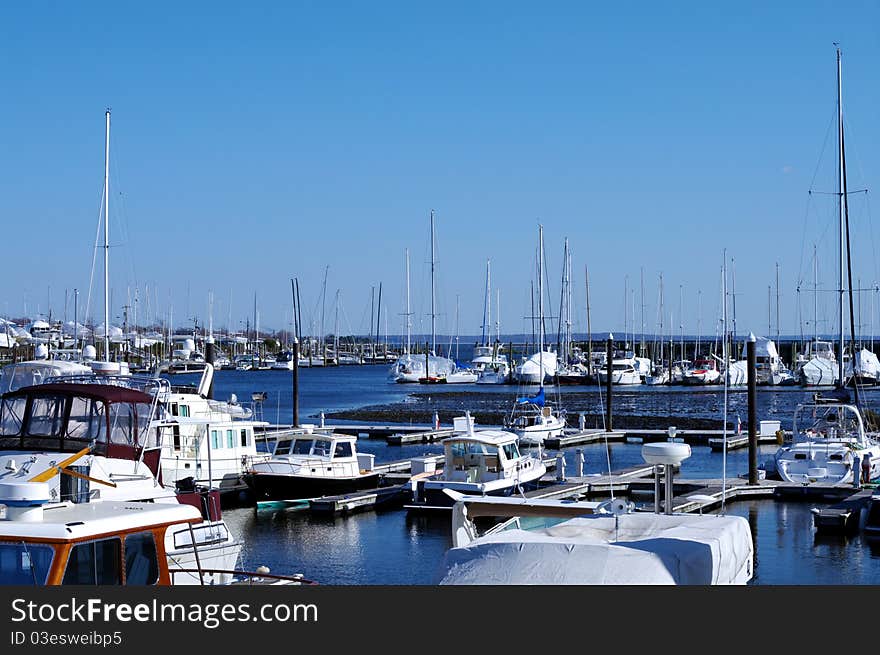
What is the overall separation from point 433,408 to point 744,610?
80612 millimetres

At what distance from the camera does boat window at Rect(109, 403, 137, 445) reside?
805 inches

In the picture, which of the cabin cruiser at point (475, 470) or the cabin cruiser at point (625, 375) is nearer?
the cabin cruiser at point (475, 470)

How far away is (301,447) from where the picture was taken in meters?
35.5

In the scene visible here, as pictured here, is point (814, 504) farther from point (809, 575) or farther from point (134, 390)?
point (134, 390)

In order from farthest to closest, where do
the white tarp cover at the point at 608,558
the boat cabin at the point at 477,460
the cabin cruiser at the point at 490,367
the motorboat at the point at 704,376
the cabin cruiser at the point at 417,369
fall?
the cabin cruiser at the point at 417,369, the cabin cruiser at the point at 490,367, the motorboat at the point at 704,376, the boat cabin at the point at 477,460, the white tarp cover at the point at 608,558

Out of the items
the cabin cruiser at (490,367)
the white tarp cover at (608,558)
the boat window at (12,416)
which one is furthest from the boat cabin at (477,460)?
the cabin cruiser at (490,367)

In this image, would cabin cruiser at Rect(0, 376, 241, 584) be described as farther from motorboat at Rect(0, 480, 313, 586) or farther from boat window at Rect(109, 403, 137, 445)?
motorboat at Rect(0, 480, 313, 586)

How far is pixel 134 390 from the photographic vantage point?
21000 mm

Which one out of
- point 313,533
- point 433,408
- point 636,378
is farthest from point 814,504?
point 636,378

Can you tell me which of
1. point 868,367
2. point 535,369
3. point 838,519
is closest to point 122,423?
point 838,519

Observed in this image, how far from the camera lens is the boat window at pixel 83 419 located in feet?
65.8

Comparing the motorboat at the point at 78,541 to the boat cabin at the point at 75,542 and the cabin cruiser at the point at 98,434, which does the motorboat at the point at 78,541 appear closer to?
the boat cabin at the point at 75,542

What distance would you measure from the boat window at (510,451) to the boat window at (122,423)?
15470 mm

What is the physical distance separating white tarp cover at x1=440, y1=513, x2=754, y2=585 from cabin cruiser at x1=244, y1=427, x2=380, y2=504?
24.2 m
